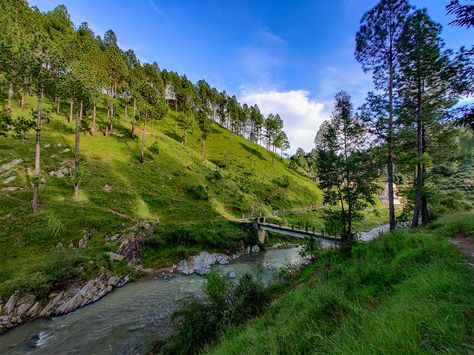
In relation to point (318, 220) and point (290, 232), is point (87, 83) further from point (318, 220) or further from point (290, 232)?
point (318, 220)

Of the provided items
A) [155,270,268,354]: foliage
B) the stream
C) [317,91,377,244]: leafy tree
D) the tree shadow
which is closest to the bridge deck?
[317,91,377,244]: leafy tree

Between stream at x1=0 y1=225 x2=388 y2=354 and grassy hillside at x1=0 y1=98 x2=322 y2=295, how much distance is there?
317 cm

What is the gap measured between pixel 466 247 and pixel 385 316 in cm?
935

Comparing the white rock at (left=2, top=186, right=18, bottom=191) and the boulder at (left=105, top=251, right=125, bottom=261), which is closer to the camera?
the boulder at (left=105, top=251, right=125, bottom=261)

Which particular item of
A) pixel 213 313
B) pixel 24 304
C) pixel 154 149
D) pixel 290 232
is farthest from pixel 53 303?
pixel 154 149

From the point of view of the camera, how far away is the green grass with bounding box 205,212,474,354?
3.71 m

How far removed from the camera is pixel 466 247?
10.4 metres

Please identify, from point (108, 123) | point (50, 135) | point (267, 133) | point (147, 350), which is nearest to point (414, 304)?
point (147, 350)

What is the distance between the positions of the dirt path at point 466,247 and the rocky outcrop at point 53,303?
20368 mm

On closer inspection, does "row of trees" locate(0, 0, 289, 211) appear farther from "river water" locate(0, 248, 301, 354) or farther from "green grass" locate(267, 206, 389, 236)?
"green grass" locate(267, 206, 389, 236)

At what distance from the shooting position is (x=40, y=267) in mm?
16109

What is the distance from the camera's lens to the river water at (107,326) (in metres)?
11.1

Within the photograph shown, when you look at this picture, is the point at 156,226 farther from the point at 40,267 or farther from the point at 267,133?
the point at 267,133

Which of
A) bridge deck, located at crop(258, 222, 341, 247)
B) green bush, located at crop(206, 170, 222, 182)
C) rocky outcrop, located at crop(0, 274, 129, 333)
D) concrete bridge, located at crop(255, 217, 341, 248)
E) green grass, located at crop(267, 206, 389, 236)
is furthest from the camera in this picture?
green bush, located at crop(206, 170, 222, 182)
